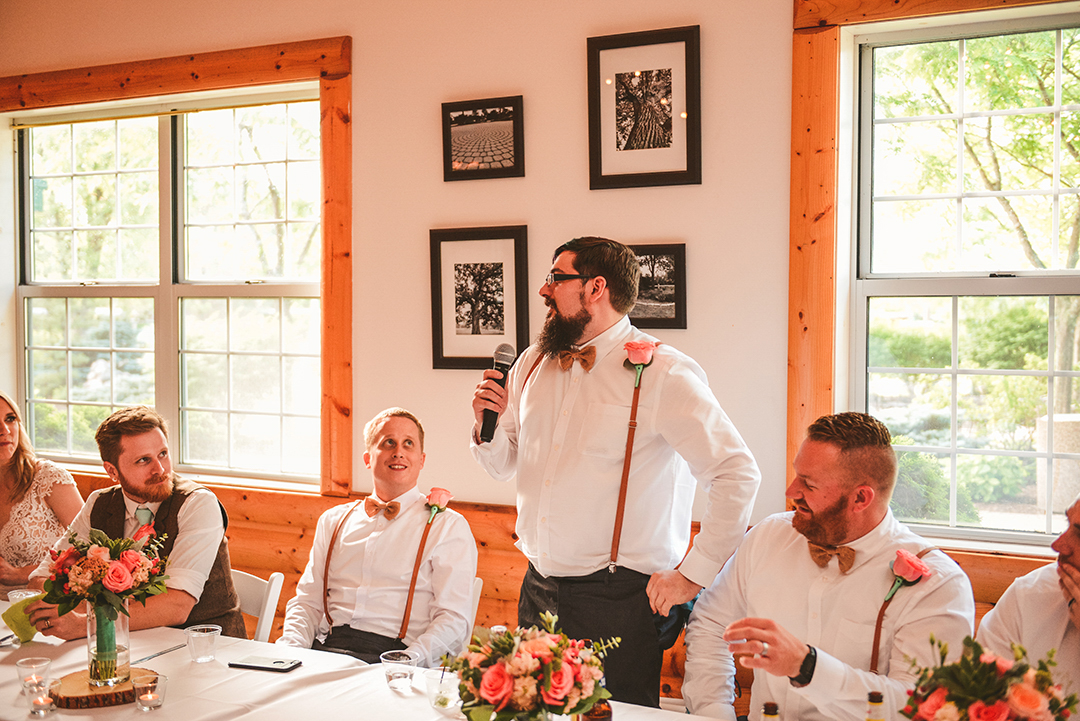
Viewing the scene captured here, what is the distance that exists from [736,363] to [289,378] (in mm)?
2147

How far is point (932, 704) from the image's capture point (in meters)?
1.27

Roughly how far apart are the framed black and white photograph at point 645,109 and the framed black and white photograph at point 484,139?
31 centimetres

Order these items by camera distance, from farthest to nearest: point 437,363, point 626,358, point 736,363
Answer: point 437,363 → point 736,363 → point 626,358

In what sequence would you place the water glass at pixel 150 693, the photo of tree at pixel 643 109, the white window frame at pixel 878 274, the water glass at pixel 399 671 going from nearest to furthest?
the water glass at pixel 150 693, the water glass at pixel 399 671, the white window frame at pixel 878 274, the photo of tree at pixel 643 109

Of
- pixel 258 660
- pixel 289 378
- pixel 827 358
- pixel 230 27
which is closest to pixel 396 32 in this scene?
pixel 230 27

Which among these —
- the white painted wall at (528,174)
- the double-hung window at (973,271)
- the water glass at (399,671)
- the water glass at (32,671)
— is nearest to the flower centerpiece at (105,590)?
the water glass at (32,671)

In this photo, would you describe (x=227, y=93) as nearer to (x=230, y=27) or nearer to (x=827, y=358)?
(x=230, y=27)

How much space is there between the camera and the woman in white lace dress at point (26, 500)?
3.21 meters

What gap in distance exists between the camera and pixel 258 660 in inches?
83.4

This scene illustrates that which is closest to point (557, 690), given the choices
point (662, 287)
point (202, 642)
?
point (202, 642)

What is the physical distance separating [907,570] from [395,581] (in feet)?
4.97

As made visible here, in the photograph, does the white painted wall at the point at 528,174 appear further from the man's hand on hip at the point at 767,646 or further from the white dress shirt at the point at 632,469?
the man's hand on hip at the point at 767,646

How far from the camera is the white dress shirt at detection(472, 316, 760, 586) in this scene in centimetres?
228

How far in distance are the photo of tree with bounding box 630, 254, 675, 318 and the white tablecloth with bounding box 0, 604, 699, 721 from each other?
65.0 inches
